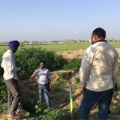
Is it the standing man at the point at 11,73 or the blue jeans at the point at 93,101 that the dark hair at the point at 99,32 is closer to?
the blue jeans at the point at 93,101

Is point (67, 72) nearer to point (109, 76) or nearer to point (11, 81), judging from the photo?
point (11, 81)

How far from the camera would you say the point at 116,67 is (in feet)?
18.1

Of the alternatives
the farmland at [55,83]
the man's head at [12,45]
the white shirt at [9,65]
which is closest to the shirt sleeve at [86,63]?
the farmland at [55,83]

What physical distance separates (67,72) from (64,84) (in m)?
1.13

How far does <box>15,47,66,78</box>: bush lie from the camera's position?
1550 cm

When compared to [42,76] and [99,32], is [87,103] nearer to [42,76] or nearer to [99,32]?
[99,32]

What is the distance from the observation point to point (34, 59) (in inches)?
624

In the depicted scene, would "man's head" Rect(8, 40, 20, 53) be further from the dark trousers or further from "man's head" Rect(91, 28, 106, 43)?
"man's head" Rect(91, 28, 106, 43)

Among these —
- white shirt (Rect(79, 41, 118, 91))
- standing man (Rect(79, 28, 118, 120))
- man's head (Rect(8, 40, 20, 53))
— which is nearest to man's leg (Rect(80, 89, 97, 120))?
standing man (Rect(79, 28, 118, 120))

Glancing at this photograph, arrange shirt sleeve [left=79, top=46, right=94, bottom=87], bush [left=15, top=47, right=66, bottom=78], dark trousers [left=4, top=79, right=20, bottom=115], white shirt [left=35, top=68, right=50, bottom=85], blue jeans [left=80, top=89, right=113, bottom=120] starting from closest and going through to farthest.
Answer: shirt sleeve [left=79, top=46, right=94, bottom=87] → blue jeans [left=80, top=89, right=113, bottom=120] → dark trousers [left=4, top=79, right=20, bottom=115] → white shirt [left=35, top=68, right=50, bottom=85] → bush [left=15, top=47, right=66, bottom=78]

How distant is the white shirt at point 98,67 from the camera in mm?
5316

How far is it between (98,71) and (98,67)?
71 millimetres

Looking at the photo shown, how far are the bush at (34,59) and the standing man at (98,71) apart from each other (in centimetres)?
954

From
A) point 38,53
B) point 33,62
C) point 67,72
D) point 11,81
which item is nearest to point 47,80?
point 11,81
